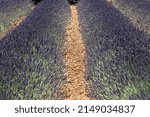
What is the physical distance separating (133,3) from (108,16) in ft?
18.2

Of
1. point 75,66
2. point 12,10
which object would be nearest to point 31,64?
point 75,66

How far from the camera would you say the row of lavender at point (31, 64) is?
16.9ft

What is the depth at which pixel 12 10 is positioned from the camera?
57.7 ft

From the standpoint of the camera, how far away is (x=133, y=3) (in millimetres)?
15438

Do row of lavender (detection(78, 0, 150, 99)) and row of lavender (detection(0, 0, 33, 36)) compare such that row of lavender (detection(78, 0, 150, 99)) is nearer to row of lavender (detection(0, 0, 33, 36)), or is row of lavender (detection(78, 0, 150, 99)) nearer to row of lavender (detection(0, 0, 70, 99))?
row of lavender (detection(0, 0, 70, 99))

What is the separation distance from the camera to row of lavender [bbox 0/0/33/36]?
1554 centimetres

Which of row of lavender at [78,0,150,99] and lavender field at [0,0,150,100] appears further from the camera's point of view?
lavender field at [0,0,150,100]

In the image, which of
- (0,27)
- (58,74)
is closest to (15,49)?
(58,74)

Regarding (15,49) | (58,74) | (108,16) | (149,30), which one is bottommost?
(149,30)

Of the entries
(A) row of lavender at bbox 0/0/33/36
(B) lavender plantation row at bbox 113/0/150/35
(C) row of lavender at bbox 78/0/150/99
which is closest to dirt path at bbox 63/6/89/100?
(C) row of lavender at bbox 78/0/150/99

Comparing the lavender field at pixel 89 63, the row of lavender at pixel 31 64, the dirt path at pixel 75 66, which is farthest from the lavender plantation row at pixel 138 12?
the row of lavender at pixel 31 64

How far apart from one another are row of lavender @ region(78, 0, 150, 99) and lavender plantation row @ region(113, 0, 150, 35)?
9.41 feet

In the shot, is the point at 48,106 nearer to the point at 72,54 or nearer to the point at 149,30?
the point at 72,54

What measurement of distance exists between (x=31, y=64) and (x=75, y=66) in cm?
202
